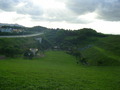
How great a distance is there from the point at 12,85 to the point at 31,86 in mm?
1854

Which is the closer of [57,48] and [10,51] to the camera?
[10,51]

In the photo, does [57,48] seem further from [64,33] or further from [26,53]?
[26,53]

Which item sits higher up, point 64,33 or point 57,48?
point 64,33

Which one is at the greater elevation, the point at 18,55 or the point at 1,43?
the point at 1,43

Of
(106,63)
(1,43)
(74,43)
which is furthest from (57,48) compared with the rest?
(106,63)

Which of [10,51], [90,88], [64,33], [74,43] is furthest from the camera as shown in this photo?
[64,33]

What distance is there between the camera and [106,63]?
139 ft

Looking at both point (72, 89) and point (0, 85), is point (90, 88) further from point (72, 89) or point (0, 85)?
point (0, 85)

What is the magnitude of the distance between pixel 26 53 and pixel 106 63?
2665 centimetres

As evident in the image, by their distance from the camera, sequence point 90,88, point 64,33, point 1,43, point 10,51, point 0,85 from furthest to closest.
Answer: point 64,33 < point 1,43 < point 10,51 < point 90,88 < point 0,85

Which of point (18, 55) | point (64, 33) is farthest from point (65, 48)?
point (18, 55)

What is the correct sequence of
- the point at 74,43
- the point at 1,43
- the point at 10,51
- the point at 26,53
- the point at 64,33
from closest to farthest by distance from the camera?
the point at 10,51 < the point at 26,53 < the point at 1,43 < the point at 74,43 < the point at 64,33

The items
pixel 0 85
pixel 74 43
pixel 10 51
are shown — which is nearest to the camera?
pixel 0 85

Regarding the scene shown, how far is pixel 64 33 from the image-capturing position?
128 metres
